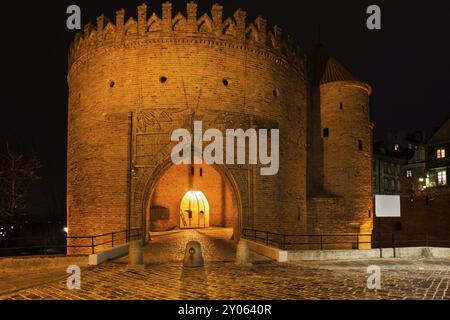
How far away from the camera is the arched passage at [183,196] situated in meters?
25.2

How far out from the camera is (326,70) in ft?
82.6

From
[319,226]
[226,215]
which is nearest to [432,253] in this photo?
[319,226]

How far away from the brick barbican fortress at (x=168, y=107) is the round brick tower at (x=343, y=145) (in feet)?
6.56

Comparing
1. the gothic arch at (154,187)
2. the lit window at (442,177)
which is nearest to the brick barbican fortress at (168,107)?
the gothic arch at (154,187)

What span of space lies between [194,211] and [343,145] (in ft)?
29.3

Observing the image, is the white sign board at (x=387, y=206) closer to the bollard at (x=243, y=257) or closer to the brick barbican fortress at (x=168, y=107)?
the bollard at (x=243, y=257)

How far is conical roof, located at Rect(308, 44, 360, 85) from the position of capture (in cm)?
2450

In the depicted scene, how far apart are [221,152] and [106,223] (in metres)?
5.24

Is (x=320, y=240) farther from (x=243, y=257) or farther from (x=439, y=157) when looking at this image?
(x=439, y=157)

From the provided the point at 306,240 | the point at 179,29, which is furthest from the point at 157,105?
the point at 306,240

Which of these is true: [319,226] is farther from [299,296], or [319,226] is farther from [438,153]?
[438,153]

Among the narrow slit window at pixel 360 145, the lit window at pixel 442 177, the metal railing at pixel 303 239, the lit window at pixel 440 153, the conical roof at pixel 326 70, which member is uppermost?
the conical roof at pixel 326 70

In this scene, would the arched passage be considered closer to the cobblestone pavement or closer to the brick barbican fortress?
the brick barbican fortress

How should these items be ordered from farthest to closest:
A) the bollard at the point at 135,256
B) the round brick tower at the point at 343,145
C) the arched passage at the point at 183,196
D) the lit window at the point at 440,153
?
the lit window at the point at 440,153 < the arched passage at the point at 183,196 < the round brick tower at the point at 343,145 < the bollard at the point at 135,256
